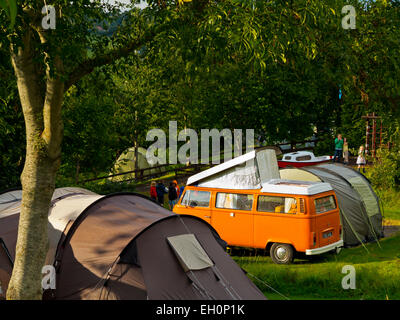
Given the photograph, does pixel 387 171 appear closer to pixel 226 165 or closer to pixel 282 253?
pixel 226 165

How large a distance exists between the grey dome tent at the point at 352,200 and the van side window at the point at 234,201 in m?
2.38

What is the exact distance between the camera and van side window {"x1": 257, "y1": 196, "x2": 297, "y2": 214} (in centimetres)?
1505

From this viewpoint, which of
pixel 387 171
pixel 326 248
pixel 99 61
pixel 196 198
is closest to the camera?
pixel 99 61

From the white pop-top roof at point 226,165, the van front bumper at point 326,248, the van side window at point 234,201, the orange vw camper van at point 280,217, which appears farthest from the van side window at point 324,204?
the white pop-top roof at point 226,165

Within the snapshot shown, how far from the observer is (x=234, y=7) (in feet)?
27.5

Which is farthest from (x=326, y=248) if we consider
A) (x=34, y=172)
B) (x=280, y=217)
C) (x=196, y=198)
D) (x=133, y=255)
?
(x=34, y=172)

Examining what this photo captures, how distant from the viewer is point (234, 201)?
53.1 feet

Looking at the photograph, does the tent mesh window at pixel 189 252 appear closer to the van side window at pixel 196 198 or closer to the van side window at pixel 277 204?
the van side window at pixel 277 204

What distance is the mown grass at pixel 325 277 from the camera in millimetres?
12297

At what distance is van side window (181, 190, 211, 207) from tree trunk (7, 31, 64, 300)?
8438mm

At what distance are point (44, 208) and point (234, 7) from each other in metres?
4.15

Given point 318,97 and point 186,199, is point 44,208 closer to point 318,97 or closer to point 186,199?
point 186,199

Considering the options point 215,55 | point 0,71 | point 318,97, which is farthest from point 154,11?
point 318,97

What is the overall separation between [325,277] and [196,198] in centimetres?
516
